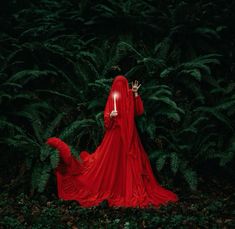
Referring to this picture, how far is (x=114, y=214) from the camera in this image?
608 centimetres

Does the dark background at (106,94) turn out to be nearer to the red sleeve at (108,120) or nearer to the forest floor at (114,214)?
the forest floor at (114,214)

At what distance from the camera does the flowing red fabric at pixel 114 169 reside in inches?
258

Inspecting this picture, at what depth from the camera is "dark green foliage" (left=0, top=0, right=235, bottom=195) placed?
7.43 metres

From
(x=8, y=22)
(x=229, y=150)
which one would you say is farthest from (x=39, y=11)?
(x=229, y=150)

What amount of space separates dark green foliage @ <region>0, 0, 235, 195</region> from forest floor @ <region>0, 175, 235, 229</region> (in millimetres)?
341

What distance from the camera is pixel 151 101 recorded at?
8.25 meters

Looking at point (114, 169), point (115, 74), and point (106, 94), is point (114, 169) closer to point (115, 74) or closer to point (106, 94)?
point (106, 94)

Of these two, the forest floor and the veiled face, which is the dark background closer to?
the forest floor

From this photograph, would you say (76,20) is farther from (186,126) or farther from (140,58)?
(186,126)

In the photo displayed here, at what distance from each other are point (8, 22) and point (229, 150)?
6876 millimetres

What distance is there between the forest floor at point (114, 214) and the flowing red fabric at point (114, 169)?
285 mm

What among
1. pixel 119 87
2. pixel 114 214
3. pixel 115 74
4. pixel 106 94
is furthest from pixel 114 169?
pixel 115 74

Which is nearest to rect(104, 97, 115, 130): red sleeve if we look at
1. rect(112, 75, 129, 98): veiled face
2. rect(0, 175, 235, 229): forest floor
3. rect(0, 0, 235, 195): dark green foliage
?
rect(112, 75, 129, 98): veiled face

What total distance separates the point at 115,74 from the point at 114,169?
12.3ft
